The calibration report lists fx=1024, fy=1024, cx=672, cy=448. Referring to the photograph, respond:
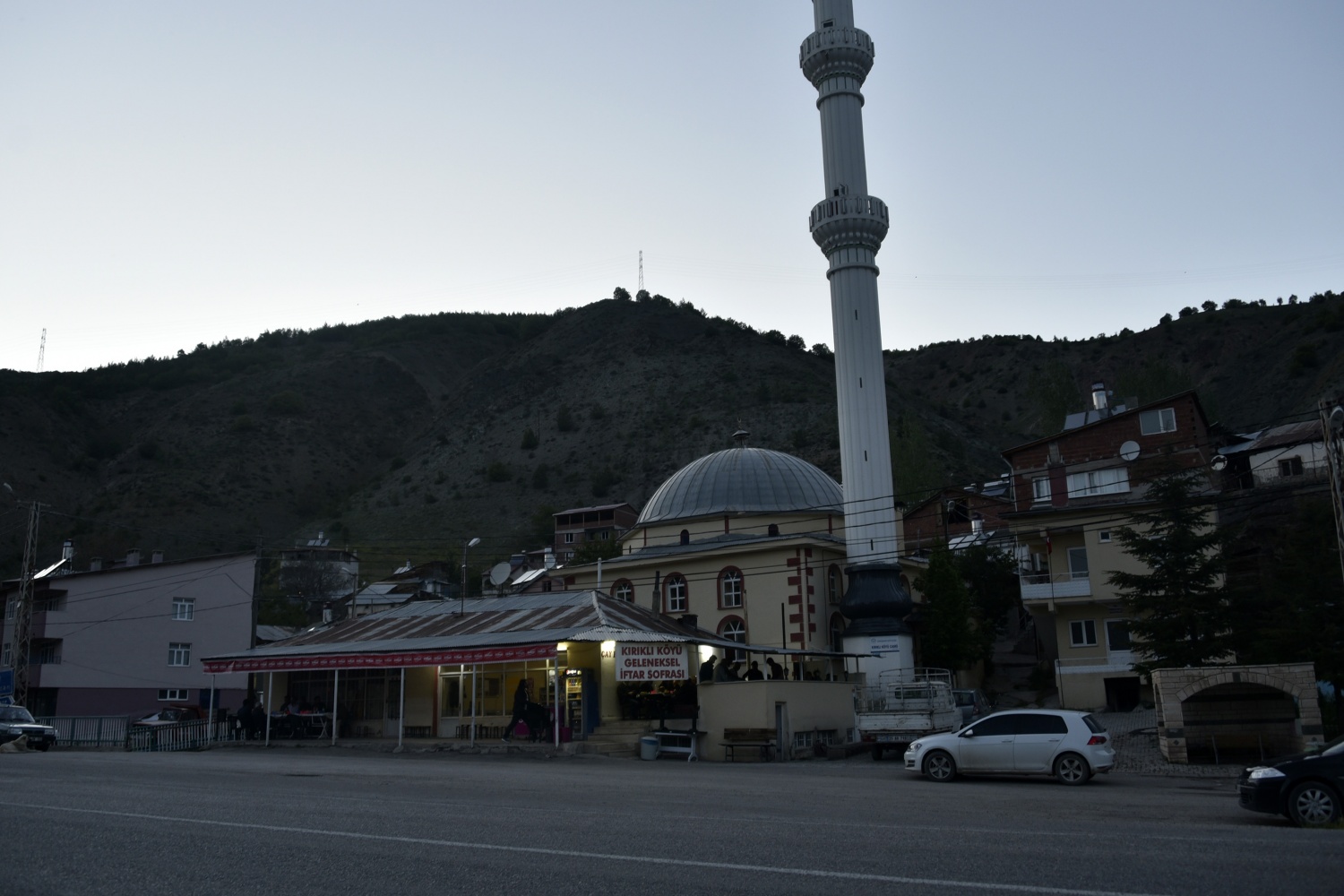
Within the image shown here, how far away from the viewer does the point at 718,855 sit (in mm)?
8219

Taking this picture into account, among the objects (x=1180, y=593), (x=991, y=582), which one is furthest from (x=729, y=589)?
(x=1180, y=593)

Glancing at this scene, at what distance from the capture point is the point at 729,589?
39.8 m

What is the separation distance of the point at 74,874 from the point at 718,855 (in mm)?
A: 4826

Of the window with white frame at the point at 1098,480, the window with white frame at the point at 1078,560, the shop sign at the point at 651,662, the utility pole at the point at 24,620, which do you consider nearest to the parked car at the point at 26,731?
the utility pole at the point at 24,620

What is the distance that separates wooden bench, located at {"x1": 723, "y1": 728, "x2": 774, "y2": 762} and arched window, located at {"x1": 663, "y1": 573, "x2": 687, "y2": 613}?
1412 cm

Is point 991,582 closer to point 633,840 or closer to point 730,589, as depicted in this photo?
point 730,589

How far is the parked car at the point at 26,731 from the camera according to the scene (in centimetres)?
2912

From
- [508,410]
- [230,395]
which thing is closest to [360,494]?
[508,410]

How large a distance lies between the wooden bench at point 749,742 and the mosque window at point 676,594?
556 inches

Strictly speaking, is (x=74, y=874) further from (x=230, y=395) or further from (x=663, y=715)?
(x=230, y=395)

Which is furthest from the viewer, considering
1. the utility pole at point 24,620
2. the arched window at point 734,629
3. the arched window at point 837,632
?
the arched window at point 837,632

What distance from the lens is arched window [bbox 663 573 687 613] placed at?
40812 millimetres

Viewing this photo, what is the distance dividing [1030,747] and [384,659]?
59.1 feet

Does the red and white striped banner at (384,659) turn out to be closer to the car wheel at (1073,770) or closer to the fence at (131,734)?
the fence at (131,734)
